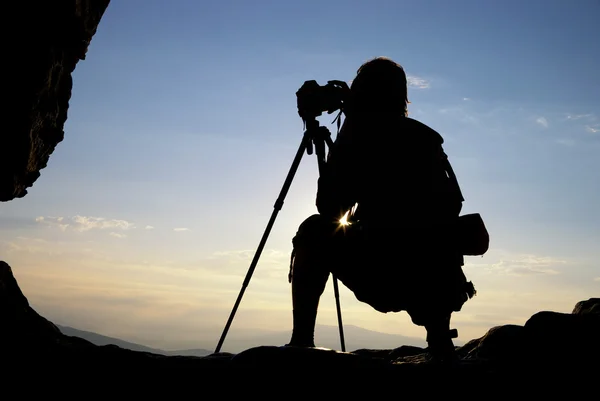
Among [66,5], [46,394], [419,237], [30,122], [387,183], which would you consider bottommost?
[46,394]

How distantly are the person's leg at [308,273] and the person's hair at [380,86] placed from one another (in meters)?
1.25

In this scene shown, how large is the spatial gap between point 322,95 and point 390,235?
1870 millimetres

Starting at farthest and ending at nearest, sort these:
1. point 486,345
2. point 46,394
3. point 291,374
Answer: point 486,345 → point 291,374 → point 46,394

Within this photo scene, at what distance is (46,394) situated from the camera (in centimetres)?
280

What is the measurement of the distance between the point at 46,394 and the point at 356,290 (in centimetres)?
260

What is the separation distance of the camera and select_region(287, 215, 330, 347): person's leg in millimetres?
1590

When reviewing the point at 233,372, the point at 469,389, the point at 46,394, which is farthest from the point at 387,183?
the point at 46,394

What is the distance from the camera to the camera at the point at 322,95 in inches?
217

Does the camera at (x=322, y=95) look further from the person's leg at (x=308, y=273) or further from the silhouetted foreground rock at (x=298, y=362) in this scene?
the silhouetted foreground rock at (x=298, y=362)

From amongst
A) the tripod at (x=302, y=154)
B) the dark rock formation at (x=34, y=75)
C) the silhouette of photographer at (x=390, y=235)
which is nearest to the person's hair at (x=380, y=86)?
the silhouette of photographer at (x=390, y=235)

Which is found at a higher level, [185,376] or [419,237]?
[419,237]

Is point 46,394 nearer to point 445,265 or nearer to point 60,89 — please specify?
point 445,265

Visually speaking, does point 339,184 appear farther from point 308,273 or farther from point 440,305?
point 440,305

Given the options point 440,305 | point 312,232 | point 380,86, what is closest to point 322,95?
point 380,86
